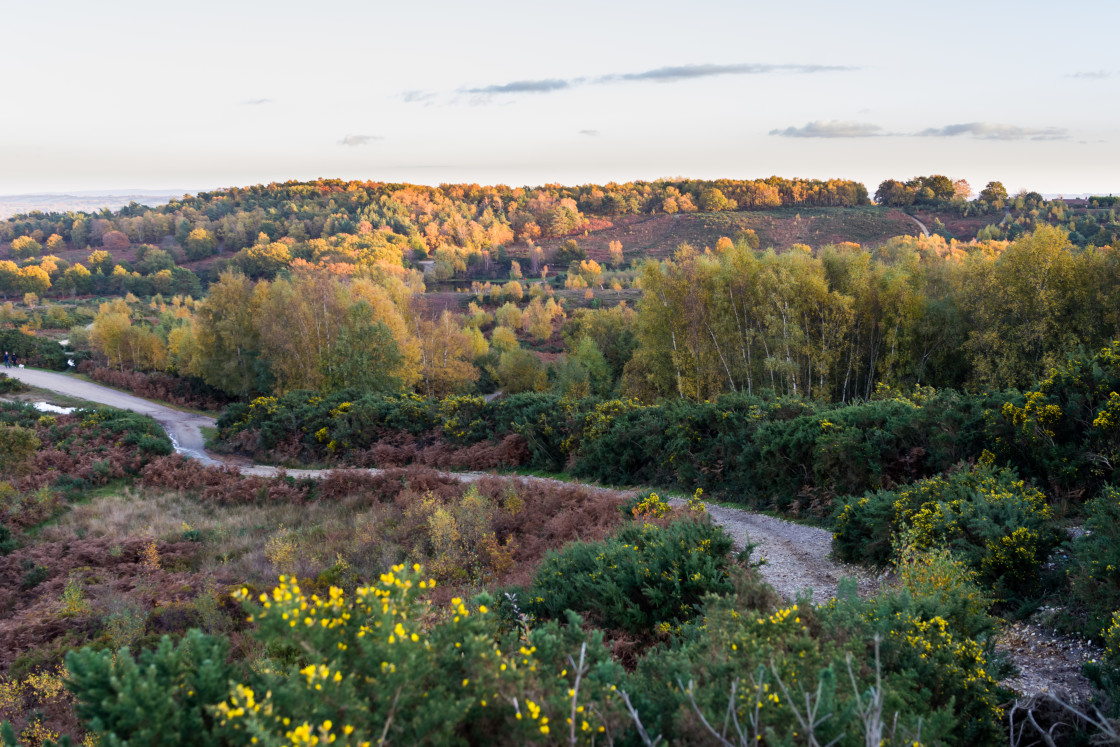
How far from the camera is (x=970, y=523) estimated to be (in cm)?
826

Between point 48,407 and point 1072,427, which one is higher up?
point 1072,427

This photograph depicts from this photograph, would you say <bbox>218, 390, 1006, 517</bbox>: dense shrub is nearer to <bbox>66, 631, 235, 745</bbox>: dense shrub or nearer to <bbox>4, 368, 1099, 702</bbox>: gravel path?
<bbox>4, 368, 1099, 702</bbox>: gravel path

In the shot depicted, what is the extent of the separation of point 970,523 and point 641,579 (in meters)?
4.63

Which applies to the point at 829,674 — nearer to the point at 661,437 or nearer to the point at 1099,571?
the point at 1099,571

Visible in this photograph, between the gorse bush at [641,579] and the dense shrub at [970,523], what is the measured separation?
2.81 m

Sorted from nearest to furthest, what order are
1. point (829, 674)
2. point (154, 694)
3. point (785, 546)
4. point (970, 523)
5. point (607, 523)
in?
point (154, 694) < point (829, 674) < point (970, 523) < point (785, 546) < point (607, 523)

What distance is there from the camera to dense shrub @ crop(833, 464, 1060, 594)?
7797mm

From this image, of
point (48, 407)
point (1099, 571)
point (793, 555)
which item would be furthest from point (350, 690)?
point (48, 407)

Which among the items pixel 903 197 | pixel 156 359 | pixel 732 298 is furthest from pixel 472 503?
pixel 903 197

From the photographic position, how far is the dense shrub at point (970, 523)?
307 inches

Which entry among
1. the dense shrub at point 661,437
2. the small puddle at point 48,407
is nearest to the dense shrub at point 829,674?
the dense shrub at point 661,437

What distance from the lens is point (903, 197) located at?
325 ft

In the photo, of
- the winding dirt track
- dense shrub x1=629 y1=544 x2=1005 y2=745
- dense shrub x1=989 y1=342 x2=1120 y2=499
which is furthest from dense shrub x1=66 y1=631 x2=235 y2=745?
dense shrub x1=989 y1=342 x2=1120 y2=499

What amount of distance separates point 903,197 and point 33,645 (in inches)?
4534
